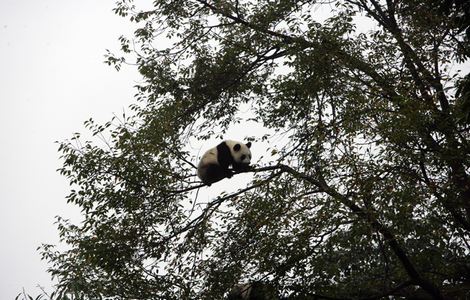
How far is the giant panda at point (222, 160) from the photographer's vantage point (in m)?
10.4

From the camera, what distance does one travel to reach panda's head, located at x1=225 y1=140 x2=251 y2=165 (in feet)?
35.7

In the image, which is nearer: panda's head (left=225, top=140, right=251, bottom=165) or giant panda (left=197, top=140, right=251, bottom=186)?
giant panda (left=197, top=140, right=251, bottom=186)

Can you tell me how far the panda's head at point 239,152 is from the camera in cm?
1088

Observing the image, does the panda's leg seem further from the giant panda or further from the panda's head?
the panda's head

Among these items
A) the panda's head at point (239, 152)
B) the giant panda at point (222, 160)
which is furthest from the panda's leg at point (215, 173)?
the panda's head at point (239, 152)

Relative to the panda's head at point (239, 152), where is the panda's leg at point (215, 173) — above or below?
below

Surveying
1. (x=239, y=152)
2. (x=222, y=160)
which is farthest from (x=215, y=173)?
(x=239, y=152)

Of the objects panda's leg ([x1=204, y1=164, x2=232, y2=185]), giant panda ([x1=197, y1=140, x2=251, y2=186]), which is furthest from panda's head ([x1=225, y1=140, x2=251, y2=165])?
panda's leg ([x1=204, y1=164, x2=232, y2=185])

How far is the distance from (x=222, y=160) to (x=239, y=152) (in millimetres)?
589

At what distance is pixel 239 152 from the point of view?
11.0m

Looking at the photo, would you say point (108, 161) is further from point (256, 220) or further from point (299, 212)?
point (299, 212)

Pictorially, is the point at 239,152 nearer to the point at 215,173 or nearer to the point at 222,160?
the point at 222,160

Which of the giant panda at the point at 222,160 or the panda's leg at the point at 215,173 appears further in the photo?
the giant panda at the point at 222,160

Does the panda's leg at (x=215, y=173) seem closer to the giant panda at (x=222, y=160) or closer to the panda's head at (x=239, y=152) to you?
the giant panda at (x=222, y=160)
